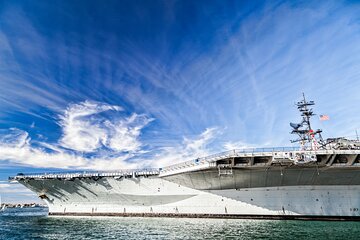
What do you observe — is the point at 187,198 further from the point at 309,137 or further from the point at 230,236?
the point at 309,137

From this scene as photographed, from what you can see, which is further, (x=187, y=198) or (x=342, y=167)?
(x=187, y=198)

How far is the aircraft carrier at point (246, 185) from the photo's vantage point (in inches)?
786

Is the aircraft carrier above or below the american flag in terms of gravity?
below

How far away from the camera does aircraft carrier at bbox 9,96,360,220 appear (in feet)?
65.5

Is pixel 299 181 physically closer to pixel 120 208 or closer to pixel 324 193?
pixel 324 193

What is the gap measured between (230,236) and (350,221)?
13.6 m

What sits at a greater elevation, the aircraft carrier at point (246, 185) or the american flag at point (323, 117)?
the american flag at point (323, 117)

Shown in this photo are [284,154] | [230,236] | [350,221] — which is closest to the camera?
[230,236]

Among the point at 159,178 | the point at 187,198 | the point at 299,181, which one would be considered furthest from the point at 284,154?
the point at 159,178

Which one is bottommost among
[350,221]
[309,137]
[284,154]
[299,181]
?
[350,221]

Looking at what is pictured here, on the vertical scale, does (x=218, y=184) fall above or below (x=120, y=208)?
above

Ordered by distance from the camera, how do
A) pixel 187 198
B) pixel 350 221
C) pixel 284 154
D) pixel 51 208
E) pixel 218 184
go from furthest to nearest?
pixel 51 208 < pixel 187 198 < pixel 218 184 < pixel 350 221 < pixel 284 154

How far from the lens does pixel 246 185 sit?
878 inches

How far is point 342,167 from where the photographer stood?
1969 centimetres
